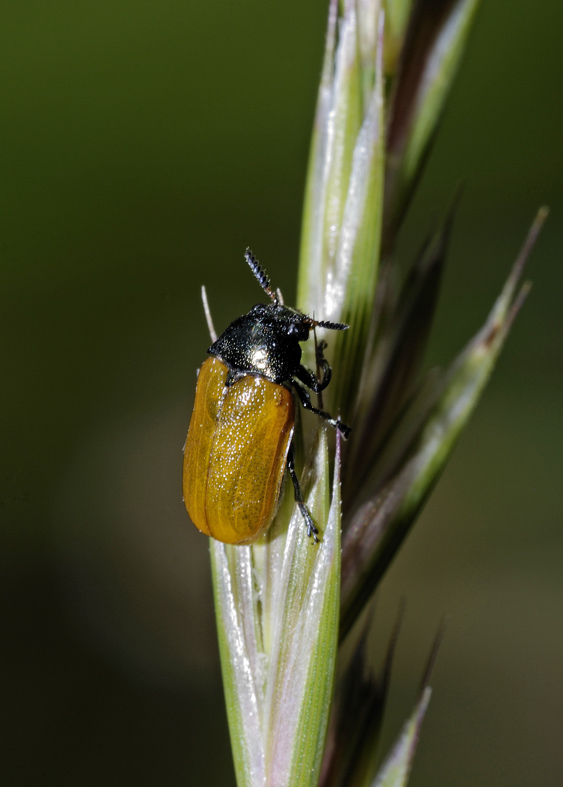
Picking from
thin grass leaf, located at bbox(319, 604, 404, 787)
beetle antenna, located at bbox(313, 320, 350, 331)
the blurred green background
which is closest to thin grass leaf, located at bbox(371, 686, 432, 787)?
thin grass leaf, located at bbox(319, 604, 404, 787)

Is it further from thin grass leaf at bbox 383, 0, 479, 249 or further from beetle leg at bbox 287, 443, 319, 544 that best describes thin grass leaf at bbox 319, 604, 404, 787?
thin grass leaf at bbox 383, 0, 479, 249

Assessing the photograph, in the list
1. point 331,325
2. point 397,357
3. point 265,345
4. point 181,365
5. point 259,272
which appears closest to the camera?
point 331,325

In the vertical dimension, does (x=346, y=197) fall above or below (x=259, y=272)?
below

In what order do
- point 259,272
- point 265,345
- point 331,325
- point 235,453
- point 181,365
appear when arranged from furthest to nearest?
1. point 181,365
2. point 259,272
3. point 265,345
4. point 235,453
5. point 331,325

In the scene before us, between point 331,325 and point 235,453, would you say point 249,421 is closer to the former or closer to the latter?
point 235,453

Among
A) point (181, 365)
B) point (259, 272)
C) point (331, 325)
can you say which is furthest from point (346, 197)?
point (181, 365)

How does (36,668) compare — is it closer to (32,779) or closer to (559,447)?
(32,779)

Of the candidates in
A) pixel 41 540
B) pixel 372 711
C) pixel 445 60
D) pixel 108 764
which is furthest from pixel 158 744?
pixel 445 60
